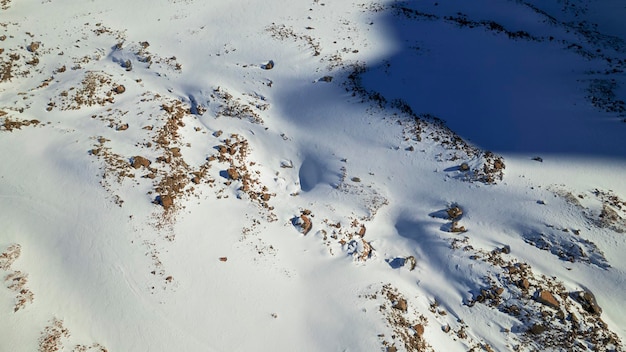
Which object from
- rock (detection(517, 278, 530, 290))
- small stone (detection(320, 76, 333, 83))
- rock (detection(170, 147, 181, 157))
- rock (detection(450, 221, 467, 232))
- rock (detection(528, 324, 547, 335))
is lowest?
rock (detection(528, 324, 547, 335))

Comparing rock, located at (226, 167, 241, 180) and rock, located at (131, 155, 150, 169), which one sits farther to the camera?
rock, located at (226, 167, 241, 180)

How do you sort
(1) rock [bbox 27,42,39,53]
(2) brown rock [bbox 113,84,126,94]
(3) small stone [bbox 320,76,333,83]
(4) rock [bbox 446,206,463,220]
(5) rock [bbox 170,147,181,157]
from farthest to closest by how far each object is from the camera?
(1) rock [bbox 27,42,39,53] < (3) small stone [bbox 320,76,333,83] < (2) brown rock [bbox 113,84,126,94] < (5) rock [bbox 170,147,181,157] < (4) rock [bbox 446,206,463,220]

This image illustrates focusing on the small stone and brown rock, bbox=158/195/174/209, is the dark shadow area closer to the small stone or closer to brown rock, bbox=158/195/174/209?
the small stone

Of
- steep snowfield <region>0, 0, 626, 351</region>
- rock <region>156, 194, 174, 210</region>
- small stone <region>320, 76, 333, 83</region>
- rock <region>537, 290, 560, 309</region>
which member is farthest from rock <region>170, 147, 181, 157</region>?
rock <region>537, 290, 560, 309</region>

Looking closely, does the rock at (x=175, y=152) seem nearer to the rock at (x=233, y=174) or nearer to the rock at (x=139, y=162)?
the rock at (x=139, y=162)

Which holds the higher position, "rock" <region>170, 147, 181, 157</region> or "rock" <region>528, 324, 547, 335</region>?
"rock" <region>170, 147, 181, 157</region>

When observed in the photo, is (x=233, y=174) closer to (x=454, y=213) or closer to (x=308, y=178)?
(x=308, y=178)
